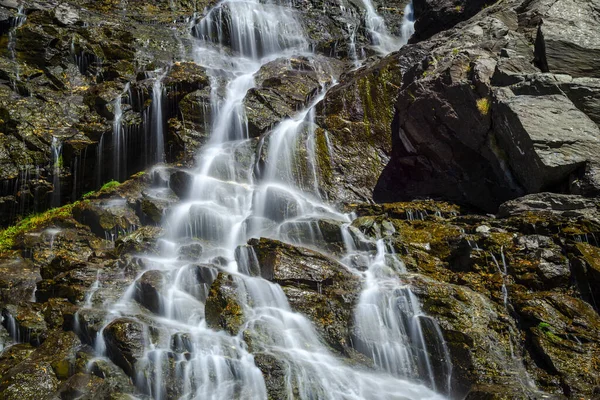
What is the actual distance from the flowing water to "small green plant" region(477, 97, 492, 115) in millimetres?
4216

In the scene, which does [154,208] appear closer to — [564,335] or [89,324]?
[89,324]

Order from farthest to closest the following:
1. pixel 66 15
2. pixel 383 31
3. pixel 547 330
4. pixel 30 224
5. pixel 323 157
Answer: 1. pixel 383 31
2. pixel 66 15
3. pixel 323 157
4. pixel 30 224
5. pixel 547 330

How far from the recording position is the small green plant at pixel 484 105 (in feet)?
36.2

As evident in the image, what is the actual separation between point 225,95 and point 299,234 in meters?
8.14

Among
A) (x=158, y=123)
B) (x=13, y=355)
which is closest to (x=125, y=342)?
(x=13, y=355)

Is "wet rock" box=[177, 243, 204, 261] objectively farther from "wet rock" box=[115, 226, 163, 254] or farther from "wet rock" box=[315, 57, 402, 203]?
"wet rock" box=[315, 57, 402, 203]

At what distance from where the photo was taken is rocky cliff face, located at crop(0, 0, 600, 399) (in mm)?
7297

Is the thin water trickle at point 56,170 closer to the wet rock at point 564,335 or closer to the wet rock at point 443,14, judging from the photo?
the wet rock at point 564,335

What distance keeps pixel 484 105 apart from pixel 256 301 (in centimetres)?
718

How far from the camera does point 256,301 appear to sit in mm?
8477

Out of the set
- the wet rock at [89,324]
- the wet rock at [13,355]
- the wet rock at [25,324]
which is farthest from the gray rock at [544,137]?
the wet rock at [13,355]

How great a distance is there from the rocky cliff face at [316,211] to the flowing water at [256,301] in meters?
0.05

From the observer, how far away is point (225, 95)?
55.4 ft

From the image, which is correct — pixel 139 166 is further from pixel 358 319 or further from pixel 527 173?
pixel 527 173
